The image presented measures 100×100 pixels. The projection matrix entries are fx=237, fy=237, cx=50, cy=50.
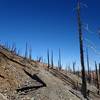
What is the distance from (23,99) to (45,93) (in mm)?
3135

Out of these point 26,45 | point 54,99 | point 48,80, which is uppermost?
point 26,45

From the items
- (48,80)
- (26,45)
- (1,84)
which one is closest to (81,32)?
(48,80)

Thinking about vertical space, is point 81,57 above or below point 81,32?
below

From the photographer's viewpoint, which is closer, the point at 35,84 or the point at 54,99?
the point at 54,99

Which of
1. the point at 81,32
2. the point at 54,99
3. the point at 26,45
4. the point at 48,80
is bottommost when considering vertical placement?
the point at 54,99

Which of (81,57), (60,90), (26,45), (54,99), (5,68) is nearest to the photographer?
(81,57)

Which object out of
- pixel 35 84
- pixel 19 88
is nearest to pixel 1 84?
pixel 19 88

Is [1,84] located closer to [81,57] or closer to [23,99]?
[23,99]

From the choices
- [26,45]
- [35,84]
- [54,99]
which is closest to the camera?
[54,99]

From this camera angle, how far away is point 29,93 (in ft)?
94.4

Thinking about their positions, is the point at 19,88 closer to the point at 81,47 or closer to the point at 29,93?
the point at 29,93

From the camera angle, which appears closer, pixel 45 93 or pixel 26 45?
pixel 45 93

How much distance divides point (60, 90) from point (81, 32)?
858 cm

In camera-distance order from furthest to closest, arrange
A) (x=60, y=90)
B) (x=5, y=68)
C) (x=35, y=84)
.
→ (x=5, y=68)
(x=35, y=84)
(x=60, y=90)
